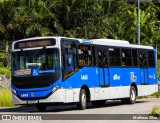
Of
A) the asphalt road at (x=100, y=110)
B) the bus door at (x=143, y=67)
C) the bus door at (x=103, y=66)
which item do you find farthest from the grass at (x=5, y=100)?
the bus door at (x=143, y=67)

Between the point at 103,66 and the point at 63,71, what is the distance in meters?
3.92

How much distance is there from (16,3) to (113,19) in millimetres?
8347

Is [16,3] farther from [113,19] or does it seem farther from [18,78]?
[18,78]

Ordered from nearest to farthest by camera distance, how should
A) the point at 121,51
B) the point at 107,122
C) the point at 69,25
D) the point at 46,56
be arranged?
the point at 107,122, the point at 46,56, the point at 121,51, the point at 69,25

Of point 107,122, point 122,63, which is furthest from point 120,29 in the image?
point 107,122

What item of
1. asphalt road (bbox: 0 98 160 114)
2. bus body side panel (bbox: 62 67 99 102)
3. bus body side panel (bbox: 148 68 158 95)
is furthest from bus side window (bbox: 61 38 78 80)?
bus body side panel (bbox: 148 68 158 95)

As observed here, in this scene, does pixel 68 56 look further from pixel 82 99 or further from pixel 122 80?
pixel 122 80

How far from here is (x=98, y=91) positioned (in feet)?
80.4

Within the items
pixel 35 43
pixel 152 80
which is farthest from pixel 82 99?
pixel 152 80

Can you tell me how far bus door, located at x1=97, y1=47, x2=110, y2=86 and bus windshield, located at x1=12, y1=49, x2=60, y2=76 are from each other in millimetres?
3669

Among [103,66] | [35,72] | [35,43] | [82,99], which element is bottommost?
[82,99]

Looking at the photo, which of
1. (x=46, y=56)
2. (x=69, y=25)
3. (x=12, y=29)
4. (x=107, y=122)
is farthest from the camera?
(x=69, y=25)

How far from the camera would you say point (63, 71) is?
854 inches

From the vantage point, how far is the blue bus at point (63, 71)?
70.9ft
